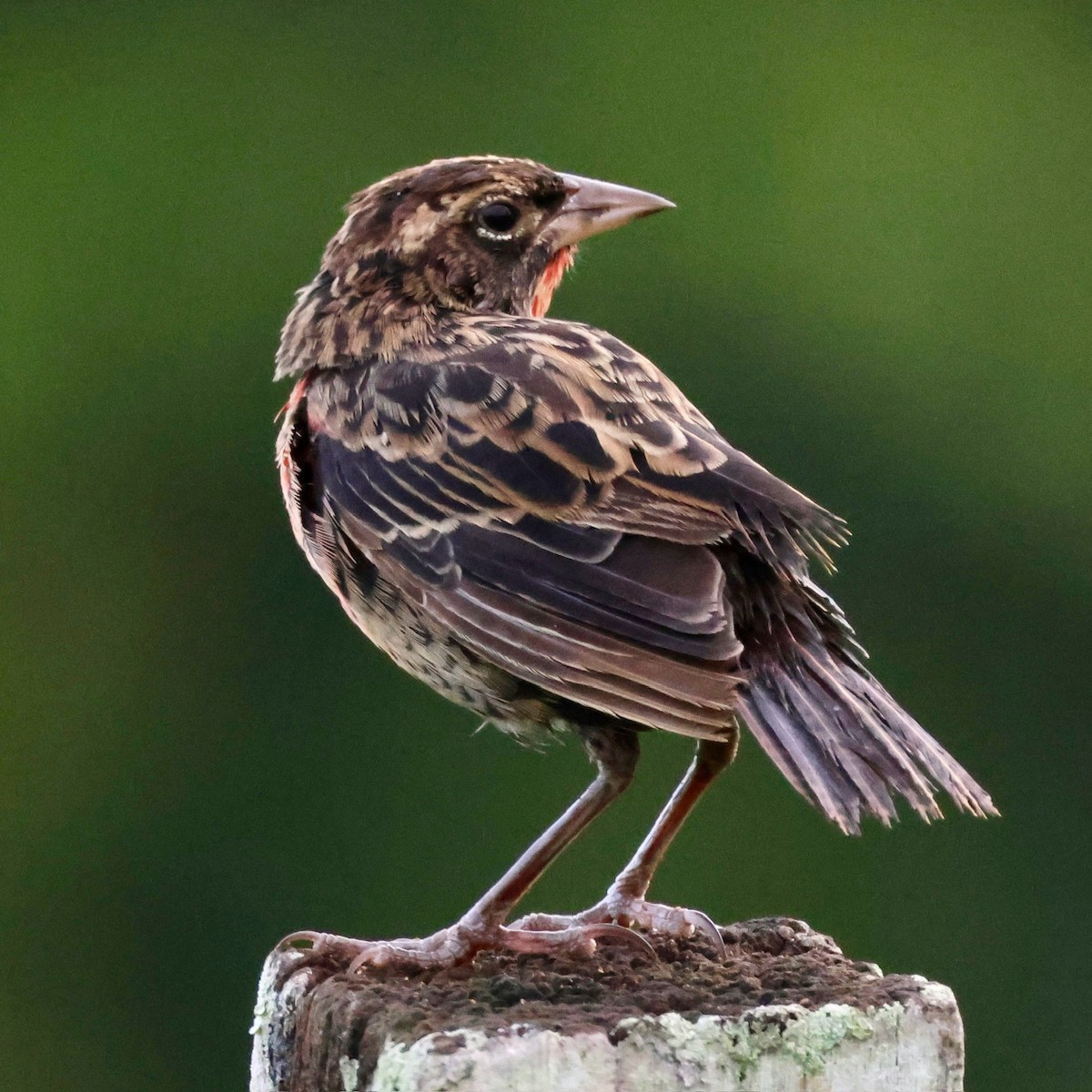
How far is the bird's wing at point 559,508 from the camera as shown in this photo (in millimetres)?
A: 4164

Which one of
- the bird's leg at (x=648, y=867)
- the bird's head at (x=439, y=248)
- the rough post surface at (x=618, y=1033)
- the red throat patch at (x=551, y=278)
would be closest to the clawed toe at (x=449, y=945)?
the rough post surface at (x=618, y=1033)

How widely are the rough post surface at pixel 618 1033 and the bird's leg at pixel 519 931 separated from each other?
188 millimetres

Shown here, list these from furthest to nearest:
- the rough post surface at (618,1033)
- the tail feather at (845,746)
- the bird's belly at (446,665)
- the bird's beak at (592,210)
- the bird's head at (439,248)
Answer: the bird's beak at (592,210) → the bird's head at (439,248) → the bird's belly at (446,665) → the tail feather at (845,746) → the rough post surface at (618,1033)

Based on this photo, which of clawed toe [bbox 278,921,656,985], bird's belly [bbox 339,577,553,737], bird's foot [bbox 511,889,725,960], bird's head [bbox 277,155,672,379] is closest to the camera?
clawed toe [bbox 278,921,656,985]

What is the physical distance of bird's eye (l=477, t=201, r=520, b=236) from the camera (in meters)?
5.37

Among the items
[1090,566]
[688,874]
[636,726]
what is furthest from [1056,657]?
[636,726]

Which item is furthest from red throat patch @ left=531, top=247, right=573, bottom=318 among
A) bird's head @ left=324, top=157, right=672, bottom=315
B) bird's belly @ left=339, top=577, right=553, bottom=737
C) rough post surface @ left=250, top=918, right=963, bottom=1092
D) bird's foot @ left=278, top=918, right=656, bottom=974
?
rough post surface @ left=250, top=918, right=963, bottom=1092

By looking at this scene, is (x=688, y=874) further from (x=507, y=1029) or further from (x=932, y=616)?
(x=507, y=1029)

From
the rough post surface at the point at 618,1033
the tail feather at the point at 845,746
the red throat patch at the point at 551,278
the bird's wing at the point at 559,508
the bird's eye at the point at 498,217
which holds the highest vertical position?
the bird's eye at the point at 498,217

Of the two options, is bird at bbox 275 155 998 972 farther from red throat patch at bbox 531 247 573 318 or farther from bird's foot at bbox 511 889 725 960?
red throat patch at bbox 531 247 573 318

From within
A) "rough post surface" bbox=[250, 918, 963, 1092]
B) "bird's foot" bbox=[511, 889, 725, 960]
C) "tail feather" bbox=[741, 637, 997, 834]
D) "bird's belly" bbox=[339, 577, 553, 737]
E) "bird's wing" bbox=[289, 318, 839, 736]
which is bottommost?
"bird's foot" bbox=[511, 889, 725, 960]

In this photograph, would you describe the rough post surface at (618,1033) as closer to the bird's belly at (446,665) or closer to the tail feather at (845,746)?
the tail feather at (845,746)

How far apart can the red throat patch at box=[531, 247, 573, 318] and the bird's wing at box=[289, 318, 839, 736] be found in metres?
0.50

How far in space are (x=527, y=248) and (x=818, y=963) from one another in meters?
2.15
